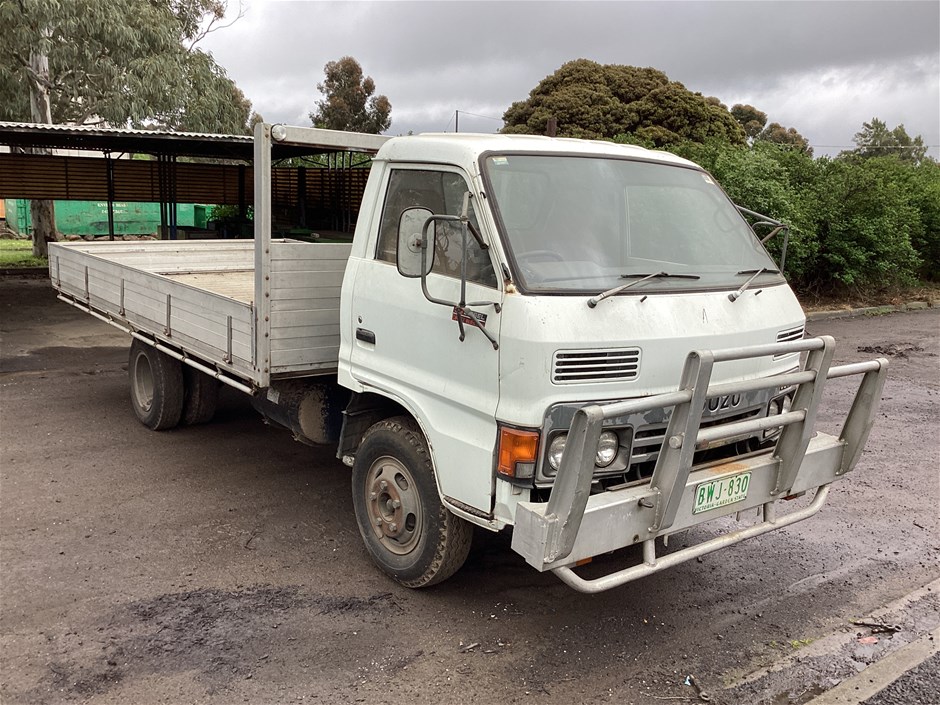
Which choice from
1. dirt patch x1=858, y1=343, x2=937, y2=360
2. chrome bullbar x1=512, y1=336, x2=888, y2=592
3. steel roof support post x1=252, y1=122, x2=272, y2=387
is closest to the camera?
chrome bullbar x1=512, y1=336, x2=888, y2=592

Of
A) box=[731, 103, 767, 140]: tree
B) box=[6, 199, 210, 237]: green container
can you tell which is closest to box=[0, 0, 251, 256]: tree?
box=[6, 199, 210, 237]: green container

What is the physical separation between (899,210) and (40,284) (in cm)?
1651

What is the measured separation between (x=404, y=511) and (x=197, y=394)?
10.7 feet

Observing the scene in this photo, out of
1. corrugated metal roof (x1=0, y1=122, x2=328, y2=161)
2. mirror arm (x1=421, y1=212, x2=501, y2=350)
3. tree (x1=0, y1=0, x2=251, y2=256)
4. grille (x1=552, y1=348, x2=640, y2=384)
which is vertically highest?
tree (x1=0, y1=0, x2=251, y2=256)

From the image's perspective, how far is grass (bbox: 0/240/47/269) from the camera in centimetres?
1873

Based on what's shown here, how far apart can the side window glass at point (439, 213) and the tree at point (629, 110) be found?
18252 mm

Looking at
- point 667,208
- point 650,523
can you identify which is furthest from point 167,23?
point 650,523

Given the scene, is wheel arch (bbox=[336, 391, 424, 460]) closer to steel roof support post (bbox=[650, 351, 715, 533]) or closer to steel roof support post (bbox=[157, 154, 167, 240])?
steel roof support post (bbox=[650, 351, 715, 533])

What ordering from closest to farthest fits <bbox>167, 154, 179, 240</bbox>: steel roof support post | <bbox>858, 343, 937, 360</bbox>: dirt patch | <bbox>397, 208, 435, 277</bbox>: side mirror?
<bbox>397, 208, 435, 277</bbox>: side mirror
<bbox>858, 343, 937, 360</bbox>: dirt patch
<bbox>167, 154, 179, 240</bbox>: steel roof support post

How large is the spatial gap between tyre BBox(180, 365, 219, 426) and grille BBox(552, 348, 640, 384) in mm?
4125

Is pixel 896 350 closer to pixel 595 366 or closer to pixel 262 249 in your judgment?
pixel 595 366

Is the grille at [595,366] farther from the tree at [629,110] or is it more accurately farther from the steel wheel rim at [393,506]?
the tree at [629,110]

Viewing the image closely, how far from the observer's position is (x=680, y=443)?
3299 millimetres

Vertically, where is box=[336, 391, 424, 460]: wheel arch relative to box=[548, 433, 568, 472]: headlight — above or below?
below
